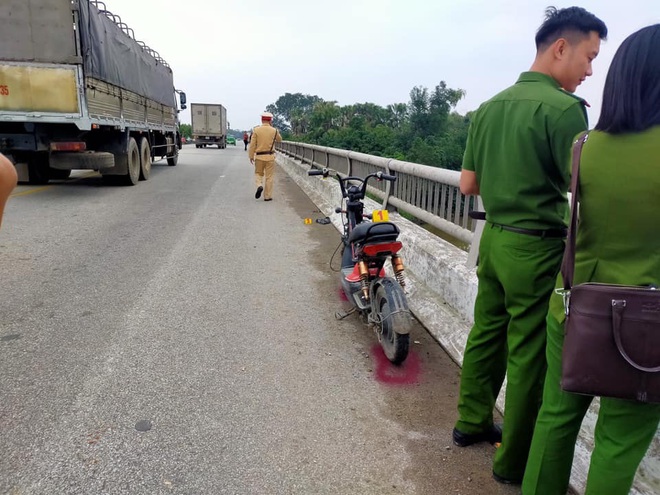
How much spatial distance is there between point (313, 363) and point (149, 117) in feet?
43.5

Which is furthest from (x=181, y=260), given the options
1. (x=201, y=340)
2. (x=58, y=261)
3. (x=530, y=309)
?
(x=530, y=309)

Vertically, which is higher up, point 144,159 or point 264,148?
point 264,148

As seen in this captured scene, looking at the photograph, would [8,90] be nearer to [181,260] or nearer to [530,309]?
[181,260]

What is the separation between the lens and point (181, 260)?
5727 millimetres

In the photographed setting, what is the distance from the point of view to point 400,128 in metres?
78.0

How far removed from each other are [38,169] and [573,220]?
12447mm

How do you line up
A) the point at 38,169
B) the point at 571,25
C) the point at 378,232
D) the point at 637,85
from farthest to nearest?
the point at 38,169
the point at 378,232
the point at 571,25
the point at 637,85

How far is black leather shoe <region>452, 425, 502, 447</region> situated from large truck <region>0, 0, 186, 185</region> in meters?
8.97

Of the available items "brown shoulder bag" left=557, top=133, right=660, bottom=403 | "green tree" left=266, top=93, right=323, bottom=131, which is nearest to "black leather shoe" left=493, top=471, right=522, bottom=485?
"brown shoulder bag" left=557, top=133, right=660, bottom=403

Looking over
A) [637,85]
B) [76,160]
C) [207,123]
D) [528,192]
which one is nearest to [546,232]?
[528,192]

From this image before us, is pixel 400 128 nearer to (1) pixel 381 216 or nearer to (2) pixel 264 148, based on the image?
(2) pixel 264 148

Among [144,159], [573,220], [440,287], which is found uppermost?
[573,220]

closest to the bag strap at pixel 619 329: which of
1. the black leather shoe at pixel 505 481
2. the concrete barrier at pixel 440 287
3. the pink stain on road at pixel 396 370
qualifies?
the concrete barrier at pixel 440 287

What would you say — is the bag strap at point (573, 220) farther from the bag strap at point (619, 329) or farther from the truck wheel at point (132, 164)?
the truck wheel at point (132, 164)
